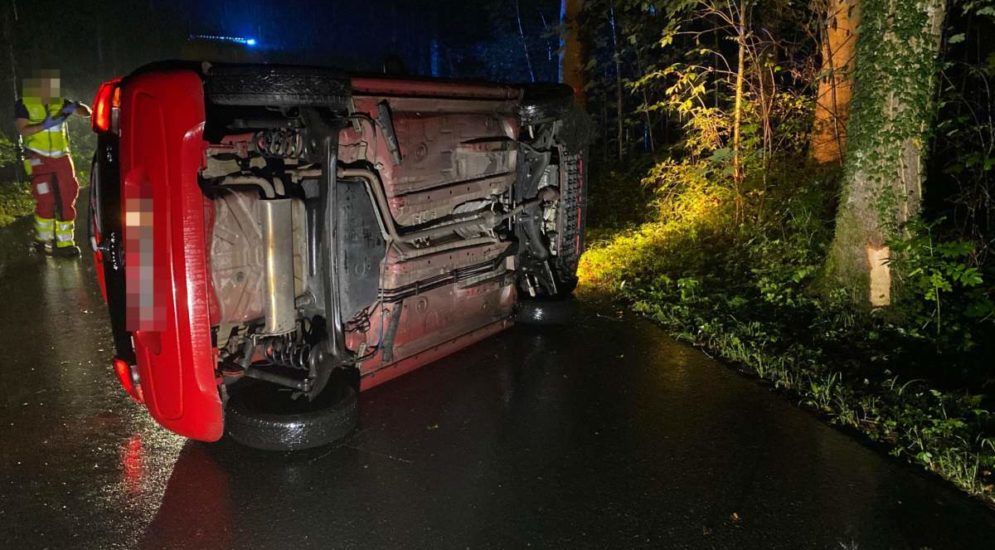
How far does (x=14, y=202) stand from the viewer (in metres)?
12.8

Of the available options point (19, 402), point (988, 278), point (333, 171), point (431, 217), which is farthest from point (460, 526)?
point (988, 278)

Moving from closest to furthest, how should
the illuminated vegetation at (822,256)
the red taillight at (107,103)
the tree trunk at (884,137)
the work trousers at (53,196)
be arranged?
1. the red taillight at (107,103)
2. the illuminated vegetation at (822,256)
3. the tree trunk at (884,137)
4. the work trousers at (53,196)

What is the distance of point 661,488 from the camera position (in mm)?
3160

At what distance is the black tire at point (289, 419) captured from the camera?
3.38 metres

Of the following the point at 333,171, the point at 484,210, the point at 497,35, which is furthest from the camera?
the point at 497,35

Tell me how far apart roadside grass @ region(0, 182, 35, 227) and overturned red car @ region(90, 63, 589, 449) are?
10.0 metres

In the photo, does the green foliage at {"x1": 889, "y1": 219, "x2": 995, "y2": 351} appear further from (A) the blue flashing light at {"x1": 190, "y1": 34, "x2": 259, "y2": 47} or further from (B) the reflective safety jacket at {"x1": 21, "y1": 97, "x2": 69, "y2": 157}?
(A) the blue flashing light at {"x1": 190, "y1": 34, "x2": 259, "y2": 47}

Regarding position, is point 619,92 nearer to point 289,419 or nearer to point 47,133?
point 47,133

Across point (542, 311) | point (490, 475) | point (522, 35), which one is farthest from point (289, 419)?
point (522, 35)

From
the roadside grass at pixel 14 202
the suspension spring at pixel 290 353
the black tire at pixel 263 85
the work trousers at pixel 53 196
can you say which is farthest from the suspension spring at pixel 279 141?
the roadside grass at pixel 14 202

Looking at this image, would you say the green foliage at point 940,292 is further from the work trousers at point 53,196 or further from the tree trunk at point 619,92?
the work trousers at point 53,196

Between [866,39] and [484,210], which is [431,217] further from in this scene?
[866,39]

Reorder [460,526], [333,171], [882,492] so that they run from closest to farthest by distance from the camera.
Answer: [460,526] → [882,492] → [333,171]

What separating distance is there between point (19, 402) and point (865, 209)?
19.3 feet
